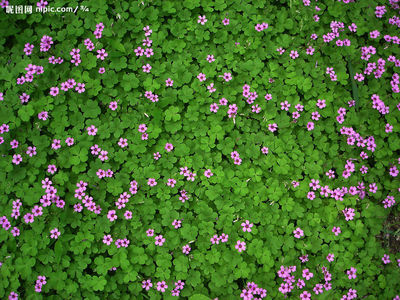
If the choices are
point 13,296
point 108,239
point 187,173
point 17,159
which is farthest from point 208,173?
point 13,296

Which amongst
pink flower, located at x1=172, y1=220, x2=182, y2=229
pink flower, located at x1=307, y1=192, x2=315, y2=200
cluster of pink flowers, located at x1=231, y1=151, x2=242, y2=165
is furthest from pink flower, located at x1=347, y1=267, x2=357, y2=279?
pink flower, located at x1=172, y1=220, x2=182, y2=229

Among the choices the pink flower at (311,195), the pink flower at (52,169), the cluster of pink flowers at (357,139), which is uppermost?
the cluster of pink flowers at (357,139)

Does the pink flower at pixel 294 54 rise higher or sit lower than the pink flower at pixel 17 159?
higher

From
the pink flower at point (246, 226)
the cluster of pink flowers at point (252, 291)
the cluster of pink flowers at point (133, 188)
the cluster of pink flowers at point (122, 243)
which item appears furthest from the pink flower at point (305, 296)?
the cluster of pink flowers at point (133, 188)

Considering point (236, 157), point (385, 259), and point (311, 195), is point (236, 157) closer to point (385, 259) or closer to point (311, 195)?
point (311, 195)

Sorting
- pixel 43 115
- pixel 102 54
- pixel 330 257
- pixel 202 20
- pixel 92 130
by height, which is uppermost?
pixel 202 20

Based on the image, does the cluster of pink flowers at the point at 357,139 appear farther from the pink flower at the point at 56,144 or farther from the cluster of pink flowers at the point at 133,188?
the pink flower at the point at 56,144

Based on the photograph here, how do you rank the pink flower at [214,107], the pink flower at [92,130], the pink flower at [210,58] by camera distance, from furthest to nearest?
the pink flower at [210,58]
the pink flower at [214,107]
the pink flower at [92,130]

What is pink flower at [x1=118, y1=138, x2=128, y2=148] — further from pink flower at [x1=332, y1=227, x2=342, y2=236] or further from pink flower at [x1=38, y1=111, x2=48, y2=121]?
pink flower at [x1=332, y1=227, x2=342, y2=236]
